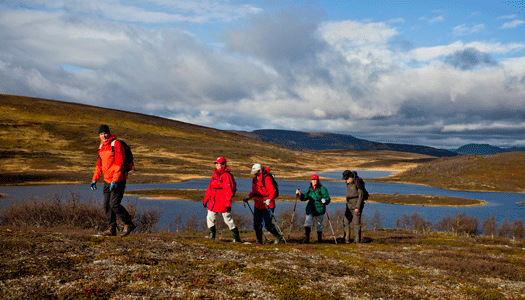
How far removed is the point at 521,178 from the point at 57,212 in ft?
611

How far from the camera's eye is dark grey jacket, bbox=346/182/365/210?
19.1 metres

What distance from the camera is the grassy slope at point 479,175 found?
15425 centimetres

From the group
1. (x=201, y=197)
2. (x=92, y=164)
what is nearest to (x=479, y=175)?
(x=201, y=197)

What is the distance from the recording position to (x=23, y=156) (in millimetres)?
141625

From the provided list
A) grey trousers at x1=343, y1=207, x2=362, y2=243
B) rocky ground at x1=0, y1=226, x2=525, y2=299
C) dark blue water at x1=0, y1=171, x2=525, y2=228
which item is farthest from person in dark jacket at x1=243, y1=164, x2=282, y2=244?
dark blue water at x1=0, y1=171, x2=525, y2=228

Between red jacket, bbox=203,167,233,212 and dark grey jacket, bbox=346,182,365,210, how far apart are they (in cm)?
771

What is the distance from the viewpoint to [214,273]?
10469mm

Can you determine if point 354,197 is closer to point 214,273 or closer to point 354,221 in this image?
point 354,221

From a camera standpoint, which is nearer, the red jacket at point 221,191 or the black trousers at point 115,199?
the black trousers at point 115,199

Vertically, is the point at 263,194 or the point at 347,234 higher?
the point at 263,194

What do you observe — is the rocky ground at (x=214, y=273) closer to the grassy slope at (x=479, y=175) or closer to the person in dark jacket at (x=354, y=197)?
the person in dark jacket at (x=354, y=197)

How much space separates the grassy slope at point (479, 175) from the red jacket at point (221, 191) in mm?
Answer: 163510

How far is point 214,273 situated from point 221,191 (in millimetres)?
4997

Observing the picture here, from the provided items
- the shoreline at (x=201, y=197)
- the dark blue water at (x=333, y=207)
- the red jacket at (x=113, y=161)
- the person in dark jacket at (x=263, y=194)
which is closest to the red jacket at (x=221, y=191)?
the person in dark jacket at (x=263, y=194)
